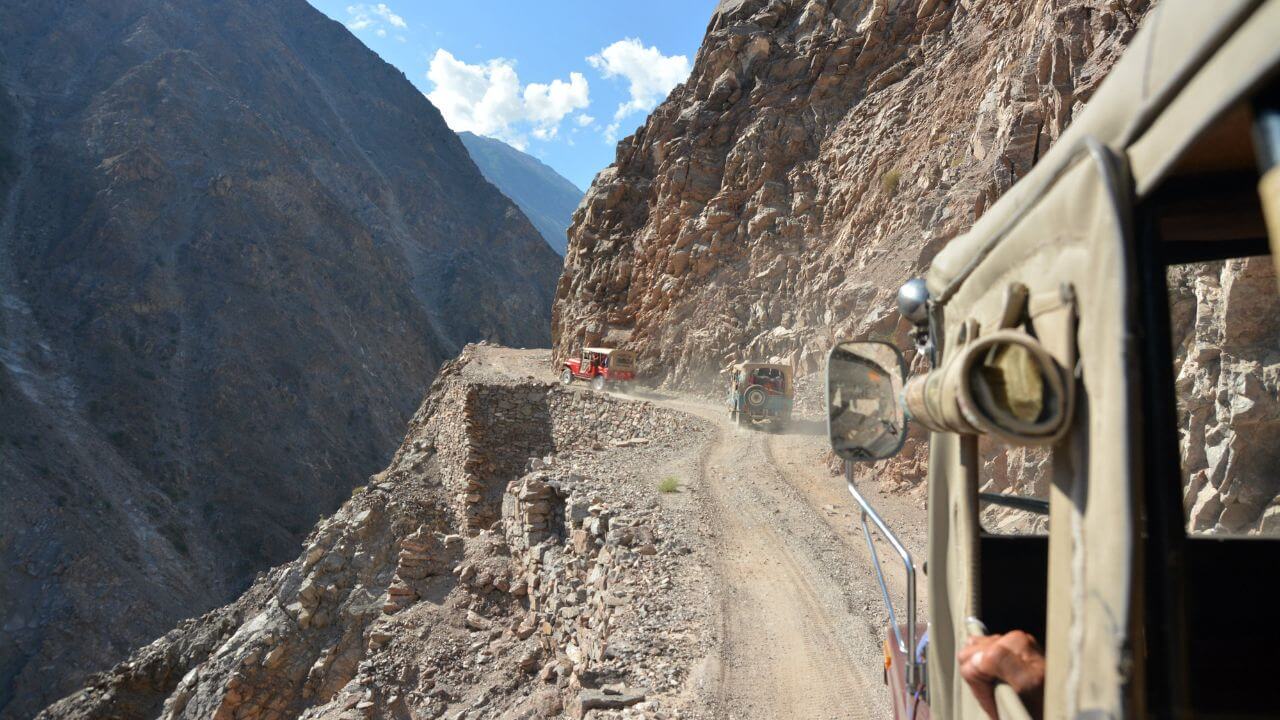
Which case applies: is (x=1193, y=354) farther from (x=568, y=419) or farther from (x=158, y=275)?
(x=158, y=275)

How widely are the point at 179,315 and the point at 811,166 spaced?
146ft

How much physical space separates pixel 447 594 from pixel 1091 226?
46.1ft

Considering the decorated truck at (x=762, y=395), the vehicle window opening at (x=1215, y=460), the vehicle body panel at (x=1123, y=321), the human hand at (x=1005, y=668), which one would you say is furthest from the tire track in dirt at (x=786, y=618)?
the decorated truck at (x=762, y=395)

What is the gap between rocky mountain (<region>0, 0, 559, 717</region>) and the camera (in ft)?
100

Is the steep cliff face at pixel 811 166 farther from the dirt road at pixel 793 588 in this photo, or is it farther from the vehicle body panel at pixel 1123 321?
the vehicle body panel at pixel 1123 321

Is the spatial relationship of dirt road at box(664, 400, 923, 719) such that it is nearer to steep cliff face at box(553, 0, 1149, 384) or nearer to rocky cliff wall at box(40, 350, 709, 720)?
rocky cliff wall at box(40, 350, 709, 720)

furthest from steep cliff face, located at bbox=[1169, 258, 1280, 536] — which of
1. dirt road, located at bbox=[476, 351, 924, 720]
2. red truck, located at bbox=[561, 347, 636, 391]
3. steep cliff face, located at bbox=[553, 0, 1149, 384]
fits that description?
red truck, located at bbox=[561, 347, 636, 391]

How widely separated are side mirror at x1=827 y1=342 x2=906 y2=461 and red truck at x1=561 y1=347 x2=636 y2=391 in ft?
68.4

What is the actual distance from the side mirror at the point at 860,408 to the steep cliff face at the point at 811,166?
1055 cm

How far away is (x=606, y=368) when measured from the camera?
24.8 metres

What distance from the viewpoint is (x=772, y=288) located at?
77.3 ft

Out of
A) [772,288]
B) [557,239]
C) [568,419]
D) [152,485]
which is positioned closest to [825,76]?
[772,288]

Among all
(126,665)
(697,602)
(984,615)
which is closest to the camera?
(984,615)

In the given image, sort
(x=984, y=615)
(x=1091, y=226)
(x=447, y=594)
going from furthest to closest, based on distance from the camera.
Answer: (x=447, y=594) < (x=984, y=615) < (x=1091, y=226)
